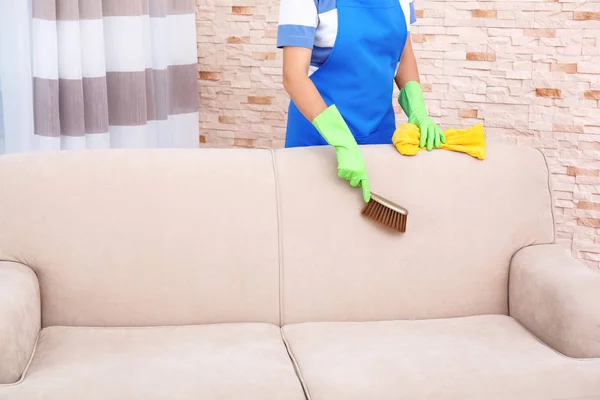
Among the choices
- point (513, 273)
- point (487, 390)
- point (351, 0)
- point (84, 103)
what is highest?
point (351, 0)

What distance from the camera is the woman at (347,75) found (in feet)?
6.95

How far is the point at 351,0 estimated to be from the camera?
7.22 ft

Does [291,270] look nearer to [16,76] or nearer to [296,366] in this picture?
[296,366]

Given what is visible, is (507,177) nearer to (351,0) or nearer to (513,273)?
(513,273)

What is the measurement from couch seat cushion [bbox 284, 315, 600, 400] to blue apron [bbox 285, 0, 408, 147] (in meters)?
0.59

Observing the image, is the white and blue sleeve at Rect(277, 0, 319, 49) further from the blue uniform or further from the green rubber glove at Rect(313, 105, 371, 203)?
the green rubber glove at Rect(313, 105, 371, 203)

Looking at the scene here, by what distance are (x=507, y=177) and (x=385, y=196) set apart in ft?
1.15

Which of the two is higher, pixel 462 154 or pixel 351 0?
pixel 351 0

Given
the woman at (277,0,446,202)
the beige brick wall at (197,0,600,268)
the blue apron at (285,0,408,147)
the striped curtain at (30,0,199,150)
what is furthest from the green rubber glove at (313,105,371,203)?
the beige brick wall at (197,0,600,268)

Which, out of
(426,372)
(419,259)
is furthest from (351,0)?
(426,372)

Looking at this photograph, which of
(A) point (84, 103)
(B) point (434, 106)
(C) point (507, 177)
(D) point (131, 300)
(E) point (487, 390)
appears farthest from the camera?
(B) point (434, 106)

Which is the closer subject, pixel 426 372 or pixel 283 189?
pixel 426 372

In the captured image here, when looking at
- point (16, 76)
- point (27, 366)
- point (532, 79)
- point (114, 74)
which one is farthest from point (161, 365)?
point (532, 79)

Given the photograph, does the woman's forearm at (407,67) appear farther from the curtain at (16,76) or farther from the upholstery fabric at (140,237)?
the curtain at (16,76)
